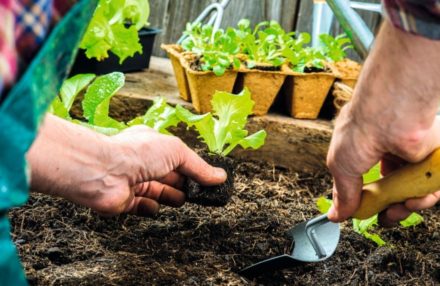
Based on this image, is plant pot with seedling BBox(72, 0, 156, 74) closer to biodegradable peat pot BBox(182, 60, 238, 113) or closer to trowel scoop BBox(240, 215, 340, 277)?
biodegradable peat pot BBox(182, 60, 238, 113)

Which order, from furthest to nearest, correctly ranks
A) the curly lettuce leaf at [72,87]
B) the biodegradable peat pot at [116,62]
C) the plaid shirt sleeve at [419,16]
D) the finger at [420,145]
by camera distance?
1. the biodegradable peat pot at [116,62]
2. the curly lettuce leaf at [72,87]
3. the finger at [420,145]
4. the plaid shirt sleeve at [419,16]

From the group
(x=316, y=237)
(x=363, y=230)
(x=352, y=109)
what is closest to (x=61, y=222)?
(x=316, y=237)

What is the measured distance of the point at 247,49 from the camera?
94.4 inches

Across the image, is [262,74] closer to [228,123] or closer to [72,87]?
[228,123]

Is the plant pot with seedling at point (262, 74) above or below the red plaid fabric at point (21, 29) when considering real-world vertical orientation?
below

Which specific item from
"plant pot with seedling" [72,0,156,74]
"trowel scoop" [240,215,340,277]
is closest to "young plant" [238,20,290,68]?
"plant pot with seedling" [72,0,156,74]

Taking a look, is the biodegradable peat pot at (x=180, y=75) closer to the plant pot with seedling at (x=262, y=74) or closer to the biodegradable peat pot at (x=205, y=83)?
the biodegradable peat pot at (x=205, y=83)

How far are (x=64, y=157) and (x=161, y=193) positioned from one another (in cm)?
48

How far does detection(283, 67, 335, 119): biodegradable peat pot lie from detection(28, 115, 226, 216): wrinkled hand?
750 mm

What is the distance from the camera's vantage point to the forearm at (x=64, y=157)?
3.47 feet

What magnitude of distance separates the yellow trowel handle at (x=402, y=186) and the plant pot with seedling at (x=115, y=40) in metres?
1.21

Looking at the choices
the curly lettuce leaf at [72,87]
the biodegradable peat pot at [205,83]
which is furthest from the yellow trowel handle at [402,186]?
the biodegradable peat pot at [205,83]

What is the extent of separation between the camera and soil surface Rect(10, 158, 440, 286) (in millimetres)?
1363

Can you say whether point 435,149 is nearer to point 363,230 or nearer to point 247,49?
point 363,230
